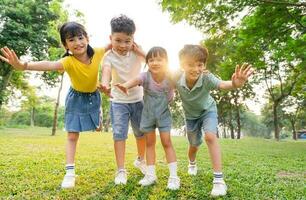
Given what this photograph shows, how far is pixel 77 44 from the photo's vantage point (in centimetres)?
456

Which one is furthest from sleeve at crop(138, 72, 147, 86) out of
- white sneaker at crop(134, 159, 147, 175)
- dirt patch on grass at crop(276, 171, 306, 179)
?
dirt patch on grass at crop(276, 171, 306, 179)

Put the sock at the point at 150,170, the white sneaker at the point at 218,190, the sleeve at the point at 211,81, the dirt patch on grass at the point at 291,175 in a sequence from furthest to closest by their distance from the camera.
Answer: the dirt patch on grass at the point at 291,175
the sock at the point at 150,170
the sleeve at the point at 211,81
the white sneaker at the point at 218,190

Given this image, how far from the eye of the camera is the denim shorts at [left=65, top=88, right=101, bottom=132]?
473cm

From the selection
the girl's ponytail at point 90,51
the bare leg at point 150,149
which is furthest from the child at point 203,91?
the girl's ponytail at point 90,51

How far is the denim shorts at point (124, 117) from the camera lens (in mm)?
4711

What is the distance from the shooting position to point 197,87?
4375 mm

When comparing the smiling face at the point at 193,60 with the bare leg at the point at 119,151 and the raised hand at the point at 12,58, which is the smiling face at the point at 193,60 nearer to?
the bare leg at the point at 119,151

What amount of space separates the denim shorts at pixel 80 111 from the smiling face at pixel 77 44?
0.50m

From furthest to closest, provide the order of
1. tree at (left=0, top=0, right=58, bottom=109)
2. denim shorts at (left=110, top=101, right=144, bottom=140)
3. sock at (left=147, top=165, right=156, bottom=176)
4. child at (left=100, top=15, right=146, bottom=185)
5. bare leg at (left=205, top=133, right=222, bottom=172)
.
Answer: tree at (left=0, top=0, right=58, bottom=109) < denim shorts at (left=110, top=101, right=144, bottom=140) < child at (left=100, top=15, right=146, bottom=185) < sock at (left=147, top=165, right=156, bottom=176) < bare leg at (left=205, top=133, right=222, bottom=172)

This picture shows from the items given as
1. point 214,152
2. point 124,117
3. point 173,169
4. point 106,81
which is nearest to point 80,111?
point 124,117

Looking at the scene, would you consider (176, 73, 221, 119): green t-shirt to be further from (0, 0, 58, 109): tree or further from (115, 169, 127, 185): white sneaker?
(0, 0, 58, 109): tree

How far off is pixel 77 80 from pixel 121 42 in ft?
2.35

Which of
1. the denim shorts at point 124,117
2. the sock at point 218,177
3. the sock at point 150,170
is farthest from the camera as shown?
the denim shorts at point 124,117

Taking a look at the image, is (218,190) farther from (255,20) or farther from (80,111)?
(255,20)
